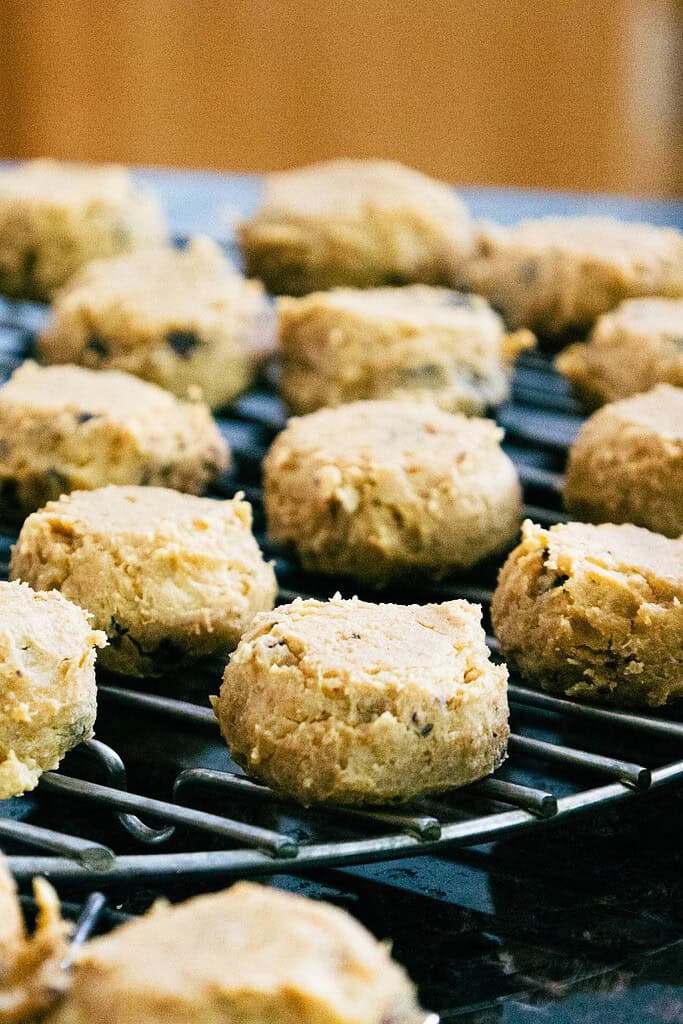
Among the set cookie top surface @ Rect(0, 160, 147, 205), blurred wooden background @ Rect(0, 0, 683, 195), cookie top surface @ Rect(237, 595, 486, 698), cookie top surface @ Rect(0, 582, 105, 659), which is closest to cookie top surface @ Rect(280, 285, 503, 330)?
cookie top surface @ Rect(0, 160, 147, 205)

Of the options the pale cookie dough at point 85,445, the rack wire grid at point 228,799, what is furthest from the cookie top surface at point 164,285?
the rack wire grid at point 228,799

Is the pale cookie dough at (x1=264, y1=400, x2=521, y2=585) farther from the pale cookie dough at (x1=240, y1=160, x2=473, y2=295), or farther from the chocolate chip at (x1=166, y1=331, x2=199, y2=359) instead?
the pale cookie dough at (x1=240, y1=160, x2=473, y2=295)

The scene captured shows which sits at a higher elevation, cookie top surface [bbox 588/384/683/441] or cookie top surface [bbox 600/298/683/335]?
cookie top surface [bbox 600/298/683/335]

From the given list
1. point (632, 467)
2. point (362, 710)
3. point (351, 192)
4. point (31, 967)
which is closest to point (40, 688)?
point (362, 710)

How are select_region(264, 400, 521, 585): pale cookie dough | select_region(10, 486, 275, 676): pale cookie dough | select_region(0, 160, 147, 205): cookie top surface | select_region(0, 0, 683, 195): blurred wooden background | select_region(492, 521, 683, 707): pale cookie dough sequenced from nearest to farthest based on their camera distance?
select_region(492, 521, 683, 707): pale cookie dough, select_region(10, 486, 275, 676): pale cookie dough, select_region(264, 400, 521, 585): pale cookie dough, select_region(0, 160, 147, 205): cookie top surface, select_region(0, 0, 683, 195): blurred wooden background

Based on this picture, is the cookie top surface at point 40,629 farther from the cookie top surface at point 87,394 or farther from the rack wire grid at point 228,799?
the cookie top surface at point 87,394

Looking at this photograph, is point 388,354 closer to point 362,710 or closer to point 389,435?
point 389,435
